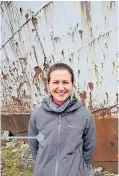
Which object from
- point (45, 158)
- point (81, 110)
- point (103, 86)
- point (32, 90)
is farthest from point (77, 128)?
point (32, 90)

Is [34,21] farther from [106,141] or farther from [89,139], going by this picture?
[89,139]

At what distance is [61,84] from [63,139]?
0.37 meters

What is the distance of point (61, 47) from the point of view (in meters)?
3.64

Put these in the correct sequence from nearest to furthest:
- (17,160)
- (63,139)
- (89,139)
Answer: (63,139), (89,139), (17,160)

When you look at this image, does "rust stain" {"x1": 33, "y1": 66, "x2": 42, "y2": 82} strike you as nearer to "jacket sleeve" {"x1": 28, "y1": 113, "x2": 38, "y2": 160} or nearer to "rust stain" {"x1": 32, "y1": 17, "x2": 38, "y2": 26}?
"rust stain" {"x1": 32, "y1": 17, "x2": 38, "y2": 26}

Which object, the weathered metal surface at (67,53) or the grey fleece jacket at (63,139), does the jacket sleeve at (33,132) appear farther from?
the weathered metal surface at (67,53)

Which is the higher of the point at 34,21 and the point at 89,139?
the point at 34,21

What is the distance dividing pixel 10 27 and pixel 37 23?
1.02ft

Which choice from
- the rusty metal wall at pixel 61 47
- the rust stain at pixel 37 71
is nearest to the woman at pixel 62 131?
the rusty metal wall at pixel 61 47

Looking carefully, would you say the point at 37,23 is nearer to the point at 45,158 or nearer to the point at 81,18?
the point at 81,18

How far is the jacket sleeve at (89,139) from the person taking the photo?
2455 mm

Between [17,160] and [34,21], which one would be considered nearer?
[34,21]

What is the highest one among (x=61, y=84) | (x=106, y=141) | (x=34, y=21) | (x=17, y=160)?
(x=34, y=21)

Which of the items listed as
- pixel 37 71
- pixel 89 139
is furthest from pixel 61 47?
pixel 89 139
